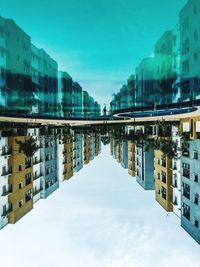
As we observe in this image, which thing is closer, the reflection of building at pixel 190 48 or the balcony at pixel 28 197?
the balcony at pixel 28 197

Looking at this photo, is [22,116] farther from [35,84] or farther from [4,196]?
[35,84]

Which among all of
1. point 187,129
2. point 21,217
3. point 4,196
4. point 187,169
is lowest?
point 21,217

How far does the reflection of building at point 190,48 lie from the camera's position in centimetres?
4159

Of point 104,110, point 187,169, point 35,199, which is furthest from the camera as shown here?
point 35,199

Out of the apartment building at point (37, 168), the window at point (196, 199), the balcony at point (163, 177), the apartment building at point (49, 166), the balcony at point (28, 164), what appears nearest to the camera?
the window at point (196, 199)

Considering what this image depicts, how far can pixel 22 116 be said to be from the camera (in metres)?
23.1

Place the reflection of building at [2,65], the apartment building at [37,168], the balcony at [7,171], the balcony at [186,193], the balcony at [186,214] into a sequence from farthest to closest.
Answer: the reflection of building at [2,65]
the apartment building at [37,168]
the balcony at [186,193]
the balcony at [186,214]
the balcony at [7,171]

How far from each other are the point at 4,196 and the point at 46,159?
13965mm

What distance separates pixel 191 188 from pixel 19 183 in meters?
20.9

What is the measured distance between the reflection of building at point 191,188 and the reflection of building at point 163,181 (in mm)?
3574

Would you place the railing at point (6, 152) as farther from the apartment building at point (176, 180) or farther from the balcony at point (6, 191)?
the apartment building at point (176, 180)

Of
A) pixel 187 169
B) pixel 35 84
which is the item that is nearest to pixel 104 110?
pixel 187 169

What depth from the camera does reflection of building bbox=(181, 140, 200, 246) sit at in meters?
31.7

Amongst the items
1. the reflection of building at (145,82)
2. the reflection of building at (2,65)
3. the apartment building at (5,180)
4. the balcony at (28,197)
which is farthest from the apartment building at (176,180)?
the reflection of building at (145,82)
